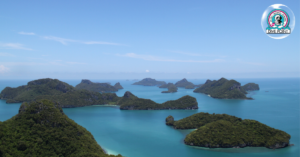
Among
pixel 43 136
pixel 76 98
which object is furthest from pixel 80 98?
pixel 43 136

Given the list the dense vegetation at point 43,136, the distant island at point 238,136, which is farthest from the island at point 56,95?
the distant island at point 238,136

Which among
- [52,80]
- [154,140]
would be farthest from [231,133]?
[52,80]

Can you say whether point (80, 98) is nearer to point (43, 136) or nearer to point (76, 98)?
Answer: point (76, 98)

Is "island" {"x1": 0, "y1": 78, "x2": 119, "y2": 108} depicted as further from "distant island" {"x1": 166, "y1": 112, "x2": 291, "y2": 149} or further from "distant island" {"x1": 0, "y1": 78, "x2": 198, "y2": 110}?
"distant island" {"x1": 166, "y1": 112, "x2": 291, "y2": 149}

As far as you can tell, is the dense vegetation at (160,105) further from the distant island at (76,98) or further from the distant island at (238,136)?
the distant island at (238,136)

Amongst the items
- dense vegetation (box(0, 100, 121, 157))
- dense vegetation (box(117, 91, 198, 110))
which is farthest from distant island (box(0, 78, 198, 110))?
dense vegetation (box(0, 100, 121, 157))
